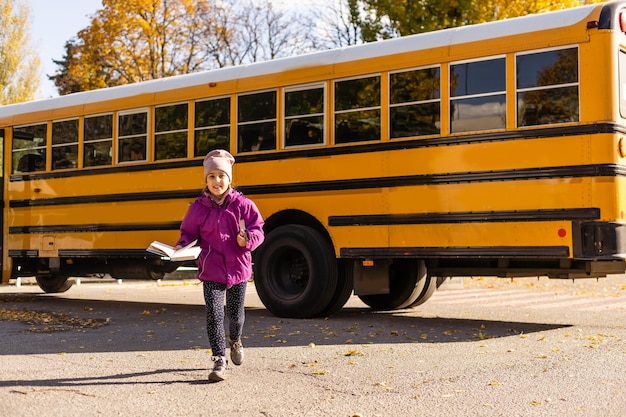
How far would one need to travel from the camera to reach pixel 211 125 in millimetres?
10938

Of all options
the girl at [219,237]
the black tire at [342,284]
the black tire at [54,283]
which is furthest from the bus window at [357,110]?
the black tire at [54,283]

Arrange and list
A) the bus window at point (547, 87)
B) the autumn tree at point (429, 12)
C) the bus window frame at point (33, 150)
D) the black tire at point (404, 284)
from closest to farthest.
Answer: the bus window at point (547, 87) < the black tire at point (404, 284) < the bus window frame at point (33, 150) < the autumn tree at point (429, 12)

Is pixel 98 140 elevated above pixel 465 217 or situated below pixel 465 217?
above

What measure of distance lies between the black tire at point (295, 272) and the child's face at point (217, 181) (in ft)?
12.1

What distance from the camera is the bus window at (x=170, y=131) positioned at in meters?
11.2

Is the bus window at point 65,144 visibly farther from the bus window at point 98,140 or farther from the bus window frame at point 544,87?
the bus window frame at point 544,87

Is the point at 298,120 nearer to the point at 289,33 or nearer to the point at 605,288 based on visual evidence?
the point at 605,288

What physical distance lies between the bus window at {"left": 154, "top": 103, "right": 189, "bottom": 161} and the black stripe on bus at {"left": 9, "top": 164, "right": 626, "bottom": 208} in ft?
1.66

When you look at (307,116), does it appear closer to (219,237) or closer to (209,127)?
(209,127)

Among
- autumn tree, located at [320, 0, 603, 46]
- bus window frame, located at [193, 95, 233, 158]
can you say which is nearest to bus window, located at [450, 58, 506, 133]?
bus window frame, located at [193, 95, 233, 158]

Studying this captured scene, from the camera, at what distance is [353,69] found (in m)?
9.74

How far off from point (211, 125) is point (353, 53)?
7.02 ft

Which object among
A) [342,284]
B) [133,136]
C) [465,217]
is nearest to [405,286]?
[342,284]

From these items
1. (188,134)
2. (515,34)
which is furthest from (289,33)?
(515,34)
